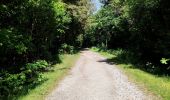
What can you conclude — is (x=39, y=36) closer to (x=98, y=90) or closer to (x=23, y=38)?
(x=23, y=38)

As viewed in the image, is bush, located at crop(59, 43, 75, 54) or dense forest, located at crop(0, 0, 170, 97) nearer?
dense forest, located at crop(0, 0, 170, 97)

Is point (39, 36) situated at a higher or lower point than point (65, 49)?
higher

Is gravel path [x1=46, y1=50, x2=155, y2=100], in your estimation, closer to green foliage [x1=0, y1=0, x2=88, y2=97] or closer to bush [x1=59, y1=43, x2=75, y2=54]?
green foliage [x1=0, y1=0, x2=88, y2=97]

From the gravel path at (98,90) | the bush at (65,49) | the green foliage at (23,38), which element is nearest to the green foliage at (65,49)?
the bush at (65,49)

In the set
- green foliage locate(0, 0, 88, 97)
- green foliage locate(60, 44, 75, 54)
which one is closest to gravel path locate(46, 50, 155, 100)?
green foliage locate(0, 0, 88, 97)

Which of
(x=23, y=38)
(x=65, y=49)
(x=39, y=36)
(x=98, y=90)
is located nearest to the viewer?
(x=98, y=90)

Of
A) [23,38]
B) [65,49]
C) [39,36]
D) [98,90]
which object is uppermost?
[39,36]

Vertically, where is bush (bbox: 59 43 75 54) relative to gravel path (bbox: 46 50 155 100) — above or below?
above

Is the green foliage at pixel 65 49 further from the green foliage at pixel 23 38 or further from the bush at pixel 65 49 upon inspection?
the green foliage at pixel 23 38

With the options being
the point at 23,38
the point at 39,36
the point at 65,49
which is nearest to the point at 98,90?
the point at 23,38

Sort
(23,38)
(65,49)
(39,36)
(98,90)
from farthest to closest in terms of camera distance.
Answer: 1. (65,49)
2. (39,36)
3. (23,38)
4. (98,90)

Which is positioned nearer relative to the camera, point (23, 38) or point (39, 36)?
point (23, 38)

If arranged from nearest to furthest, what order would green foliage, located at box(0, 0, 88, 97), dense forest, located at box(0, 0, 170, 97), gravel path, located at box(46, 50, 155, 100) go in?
gravel path, located at box(46, 50, 155, 100) → green foliage, located at box(0, 0, 88, 97) → dense forest, located at box(0, 0, 170, 97)

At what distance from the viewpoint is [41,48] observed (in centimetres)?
3100
